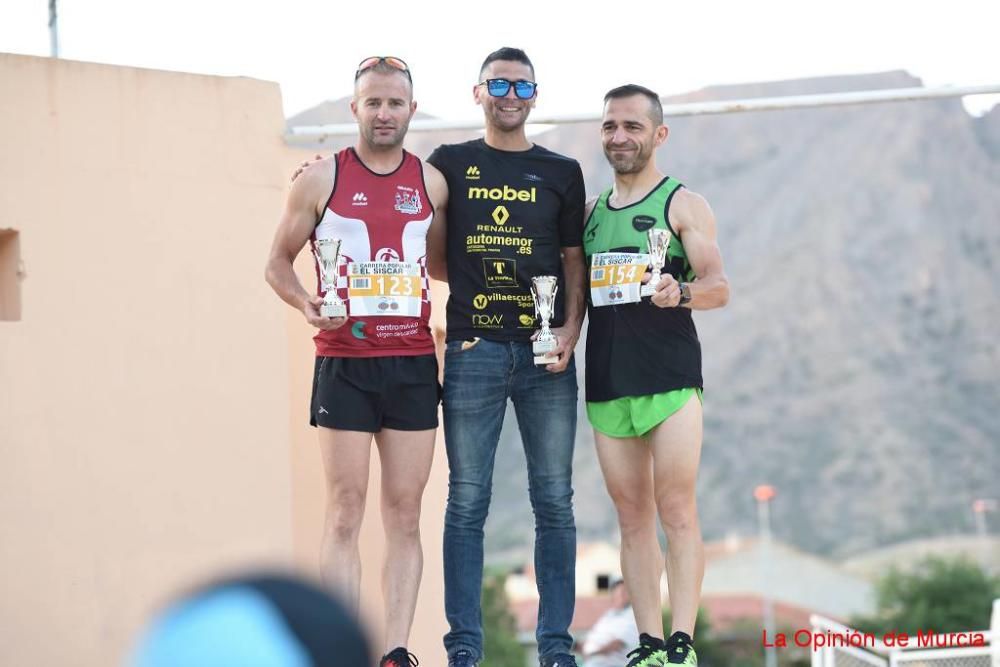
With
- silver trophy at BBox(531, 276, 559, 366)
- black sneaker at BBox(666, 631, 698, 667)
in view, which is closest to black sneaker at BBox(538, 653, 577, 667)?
black sneaker at BBox(666, 631, 698, 667)

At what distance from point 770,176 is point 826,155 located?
3246 millimetres

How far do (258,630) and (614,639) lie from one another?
21.8ft

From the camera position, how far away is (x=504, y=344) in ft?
17.1

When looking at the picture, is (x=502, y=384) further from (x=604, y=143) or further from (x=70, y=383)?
(x=70, y=383)

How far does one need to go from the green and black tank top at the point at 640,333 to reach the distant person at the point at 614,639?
269 centimetres

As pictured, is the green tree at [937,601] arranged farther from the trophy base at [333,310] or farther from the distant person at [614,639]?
the trophy base at [333,310]

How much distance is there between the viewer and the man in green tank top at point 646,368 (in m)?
5.14

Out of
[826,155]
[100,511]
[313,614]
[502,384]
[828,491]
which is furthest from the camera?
[826,155]

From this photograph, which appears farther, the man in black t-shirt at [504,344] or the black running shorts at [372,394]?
the man in black t-shirt at [504,344]

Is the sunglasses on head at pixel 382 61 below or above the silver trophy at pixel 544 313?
above

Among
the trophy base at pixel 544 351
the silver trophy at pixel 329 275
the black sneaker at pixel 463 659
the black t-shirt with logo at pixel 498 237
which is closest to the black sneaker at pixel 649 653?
the black sneaker at pixel 463 659

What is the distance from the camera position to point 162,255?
6742mm

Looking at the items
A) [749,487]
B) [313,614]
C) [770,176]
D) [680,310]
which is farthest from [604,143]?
[770,176]

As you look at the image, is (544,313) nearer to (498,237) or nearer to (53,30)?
(498,237)
